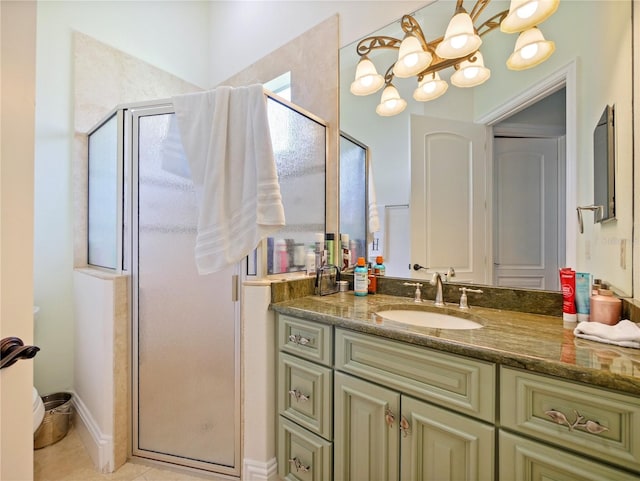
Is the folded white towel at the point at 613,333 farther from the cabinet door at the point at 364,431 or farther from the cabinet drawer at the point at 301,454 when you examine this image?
the cabinet drawer at the point at 301,454

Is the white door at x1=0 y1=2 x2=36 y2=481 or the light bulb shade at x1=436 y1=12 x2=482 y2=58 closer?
the white door at x1=0 y1=2 x2=36 y2=481

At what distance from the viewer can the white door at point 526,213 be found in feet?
3.67

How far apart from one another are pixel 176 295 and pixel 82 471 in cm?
100

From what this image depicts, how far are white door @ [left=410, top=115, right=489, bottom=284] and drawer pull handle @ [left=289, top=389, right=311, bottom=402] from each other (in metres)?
0.76

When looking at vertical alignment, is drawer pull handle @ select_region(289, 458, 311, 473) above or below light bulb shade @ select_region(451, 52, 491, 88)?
below

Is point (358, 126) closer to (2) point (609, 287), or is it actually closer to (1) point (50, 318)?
(2) point (609, 287)

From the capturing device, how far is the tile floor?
144 centimetres

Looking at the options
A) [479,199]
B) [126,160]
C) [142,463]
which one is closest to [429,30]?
[479,199]

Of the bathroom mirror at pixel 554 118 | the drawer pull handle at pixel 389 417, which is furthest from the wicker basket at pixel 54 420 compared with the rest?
the bathroom mirror at pixel 554 118

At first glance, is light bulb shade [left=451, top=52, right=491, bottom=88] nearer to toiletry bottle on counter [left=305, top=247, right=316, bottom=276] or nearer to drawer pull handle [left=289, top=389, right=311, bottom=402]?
toiletry bottle on counter [left=305, top=247, right=316, bottom=276]

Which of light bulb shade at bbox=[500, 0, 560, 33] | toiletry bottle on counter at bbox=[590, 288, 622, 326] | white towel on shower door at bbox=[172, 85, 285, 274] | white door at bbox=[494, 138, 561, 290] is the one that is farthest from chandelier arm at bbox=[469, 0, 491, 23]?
toiletry bottle on counter at bbox=[590, 288, 622, 326]

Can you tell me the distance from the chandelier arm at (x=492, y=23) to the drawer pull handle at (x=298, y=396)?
1678 mm

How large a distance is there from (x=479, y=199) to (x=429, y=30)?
834mm

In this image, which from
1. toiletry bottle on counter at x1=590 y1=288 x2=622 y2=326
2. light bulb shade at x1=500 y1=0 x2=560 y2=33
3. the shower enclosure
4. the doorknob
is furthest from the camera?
the shower enclosure
